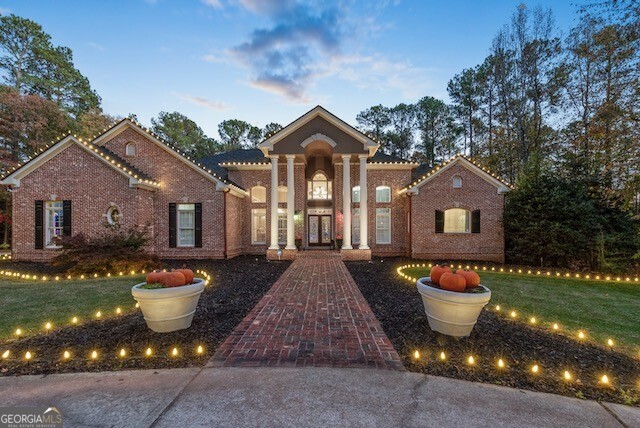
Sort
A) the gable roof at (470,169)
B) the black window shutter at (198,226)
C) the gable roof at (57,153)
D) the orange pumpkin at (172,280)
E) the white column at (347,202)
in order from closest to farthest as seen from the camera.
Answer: the orange pumpkin at (172,280) < the gable roof at (57,153) < the white column at (347,202) < the black window shutter at (198,226) < the gable roof at (470,169)

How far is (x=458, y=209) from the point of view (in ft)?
49.3

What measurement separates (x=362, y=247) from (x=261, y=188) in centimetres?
694

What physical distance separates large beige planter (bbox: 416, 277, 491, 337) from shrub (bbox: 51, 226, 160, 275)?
10492 millimetres

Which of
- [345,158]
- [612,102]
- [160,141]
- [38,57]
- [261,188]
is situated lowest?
[261,188]

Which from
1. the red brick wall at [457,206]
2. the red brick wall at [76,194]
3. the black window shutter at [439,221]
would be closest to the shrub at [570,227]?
the red brick wall at [457,206]

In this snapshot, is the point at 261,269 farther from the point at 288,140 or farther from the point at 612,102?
the point at 612,102

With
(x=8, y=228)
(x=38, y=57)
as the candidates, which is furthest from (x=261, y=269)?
(x=38, y=57)

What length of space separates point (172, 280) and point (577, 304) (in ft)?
29.2

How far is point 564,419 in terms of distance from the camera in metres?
2.46

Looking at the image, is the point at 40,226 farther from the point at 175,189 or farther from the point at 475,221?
the point at 475,221

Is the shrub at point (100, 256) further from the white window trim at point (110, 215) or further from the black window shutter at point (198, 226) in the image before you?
the black window shutter at point (198, 226)

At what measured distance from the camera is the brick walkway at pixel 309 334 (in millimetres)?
3562

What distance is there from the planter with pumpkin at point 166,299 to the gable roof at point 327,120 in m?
10.3

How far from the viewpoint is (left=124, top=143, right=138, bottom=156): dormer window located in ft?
46.7
